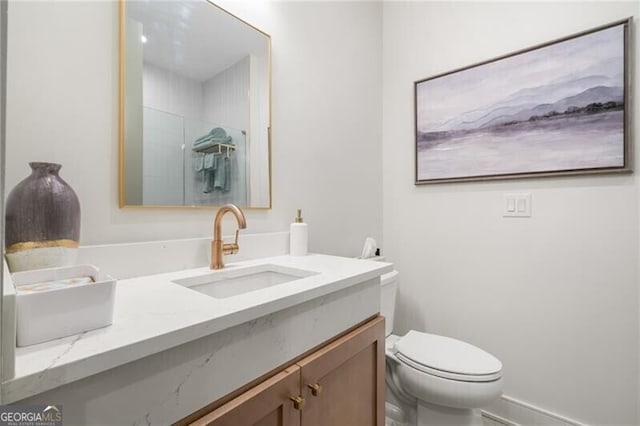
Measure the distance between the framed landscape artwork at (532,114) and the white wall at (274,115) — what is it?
0.38 m

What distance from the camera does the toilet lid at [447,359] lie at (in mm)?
1087

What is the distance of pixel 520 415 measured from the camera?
142cm

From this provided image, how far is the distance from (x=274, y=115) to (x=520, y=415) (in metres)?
1.79

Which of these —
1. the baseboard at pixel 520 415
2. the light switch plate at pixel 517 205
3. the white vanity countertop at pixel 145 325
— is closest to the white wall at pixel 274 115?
the white vanity countertop at pixel 145 325

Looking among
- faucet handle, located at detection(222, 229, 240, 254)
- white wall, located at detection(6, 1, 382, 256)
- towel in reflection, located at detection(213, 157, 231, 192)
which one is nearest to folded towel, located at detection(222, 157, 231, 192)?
towel in reflection, located at detection(213, 157, 231, 192)

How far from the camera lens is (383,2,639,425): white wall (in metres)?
1.22

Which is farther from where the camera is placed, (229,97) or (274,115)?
(274,115)

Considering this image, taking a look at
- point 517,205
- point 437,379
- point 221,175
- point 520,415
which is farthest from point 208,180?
point 520,415

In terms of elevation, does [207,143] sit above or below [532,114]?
below

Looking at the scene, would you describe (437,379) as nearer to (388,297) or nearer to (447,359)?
(447,359)

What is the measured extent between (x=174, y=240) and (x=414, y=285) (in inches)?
53.6

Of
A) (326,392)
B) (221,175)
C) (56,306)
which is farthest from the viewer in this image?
(221,175)

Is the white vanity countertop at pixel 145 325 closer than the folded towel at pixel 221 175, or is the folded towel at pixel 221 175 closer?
the white vanity countertop at pixel 145 325

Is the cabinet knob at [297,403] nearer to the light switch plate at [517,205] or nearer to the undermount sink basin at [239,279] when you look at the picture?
the undermount sink basin at [239,279]
